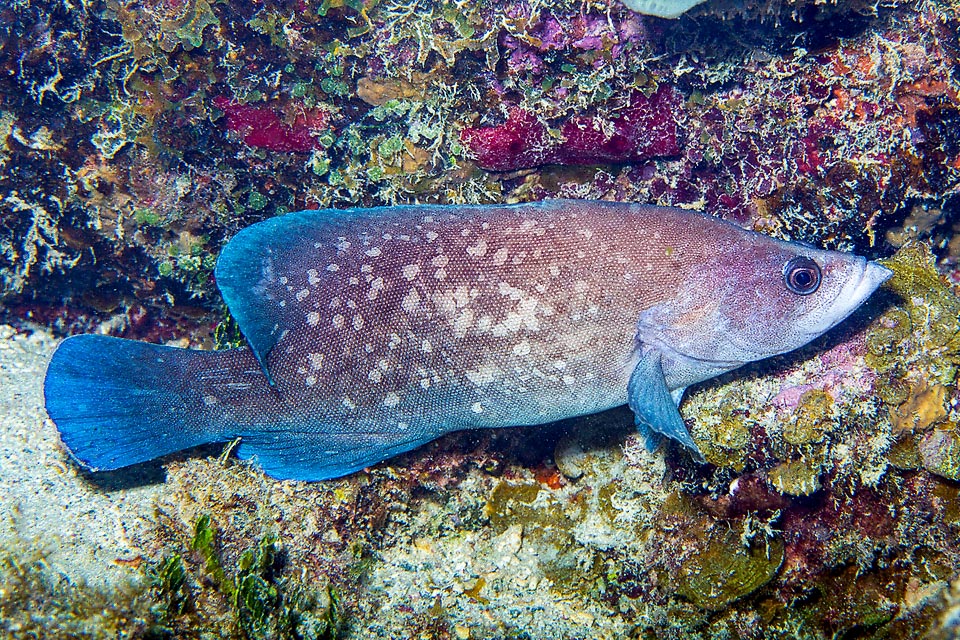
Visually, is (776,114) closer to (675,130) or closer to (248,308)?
(675,130)

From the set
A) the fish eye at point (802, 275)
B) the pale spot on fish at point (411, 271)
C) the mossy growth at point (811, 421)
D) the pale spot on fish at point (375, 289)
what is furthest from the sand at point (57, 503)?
the fish eye at point (802, 275)

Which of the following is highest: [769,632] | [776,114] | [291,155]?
[776,114]

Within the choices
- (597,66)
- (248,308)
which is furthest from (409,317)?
(597,66)

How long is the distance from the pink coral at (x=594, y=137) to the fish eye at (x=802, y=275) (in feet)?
4.09

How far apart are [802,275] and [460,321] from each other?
2171 millimetres

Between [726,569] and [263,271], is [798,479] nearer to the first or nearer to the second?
[726,569]

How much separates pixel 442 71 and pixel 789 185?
273cm

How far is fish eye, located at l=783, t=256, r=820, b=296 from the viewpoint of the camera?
326 centimetres

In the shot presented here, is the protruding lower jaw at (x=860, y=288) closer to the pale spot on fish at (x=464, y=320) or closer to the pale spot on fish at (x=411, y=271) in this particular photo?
the pale spot on fish at (x=464, y=320)

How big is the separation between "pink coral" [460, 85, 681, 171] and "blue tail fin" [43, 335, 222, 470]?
104 inches

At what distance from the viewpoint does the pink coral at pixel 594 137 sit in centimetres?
388

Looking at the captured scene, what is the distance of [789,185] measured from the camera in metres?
3.86

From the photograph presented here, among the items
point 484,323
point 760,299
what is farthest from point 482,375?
point 760,299

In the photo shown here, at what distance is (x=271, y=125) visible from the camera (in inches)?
167
